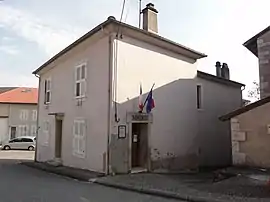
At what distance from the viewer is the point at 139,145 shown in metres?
14.7

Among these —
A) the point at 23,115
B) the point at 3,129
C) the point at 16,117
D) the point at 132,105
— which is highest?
the point at 23,115

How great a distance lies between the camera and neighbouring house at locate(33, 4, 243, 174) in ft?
44.8

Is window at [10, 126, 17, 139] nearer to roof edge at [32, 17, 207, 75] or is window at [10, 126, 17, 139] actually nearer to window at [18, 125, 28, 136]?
window at [18, 125, 28, 136]

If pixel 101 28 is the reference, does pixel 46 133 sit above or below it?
below

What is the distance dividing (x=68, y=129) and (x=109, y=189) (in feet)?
22.3

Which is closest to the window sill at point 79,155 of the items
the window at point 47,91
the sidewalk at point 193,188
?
the sidewalk at point 193,188

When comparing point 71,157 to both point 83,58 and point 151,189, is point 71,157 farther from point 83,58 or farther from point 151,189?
point 151,189

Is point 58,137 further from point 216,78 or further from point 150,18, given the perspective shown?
point 216,78

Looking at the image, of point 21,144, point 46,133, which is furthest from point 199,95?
point 21,144

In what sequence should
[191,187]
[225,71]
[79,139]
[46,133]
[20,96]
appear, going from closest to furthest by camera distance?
[191,187] < [79,139] < [46,133] < [225,71] < [20,96]

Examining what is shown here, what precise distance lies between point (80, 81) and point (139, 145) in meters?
4.35

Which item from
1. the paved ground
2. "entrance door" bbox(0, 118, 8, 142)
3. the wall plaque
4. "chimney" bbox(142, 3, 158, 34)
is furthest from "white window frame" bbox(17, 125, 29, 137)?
the wall plaque

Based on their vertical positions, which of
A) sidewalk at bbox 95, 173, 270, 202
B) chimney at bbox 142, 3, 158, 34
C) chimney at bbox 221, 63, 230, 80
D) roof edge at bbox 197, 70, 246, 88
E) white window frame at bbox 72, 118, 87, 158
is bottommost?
sidewalk at bbox 95, 173, 270, 202

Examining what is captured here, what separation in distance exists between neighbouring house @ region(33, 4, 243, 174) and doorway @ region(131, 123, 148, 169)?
0.15ft
